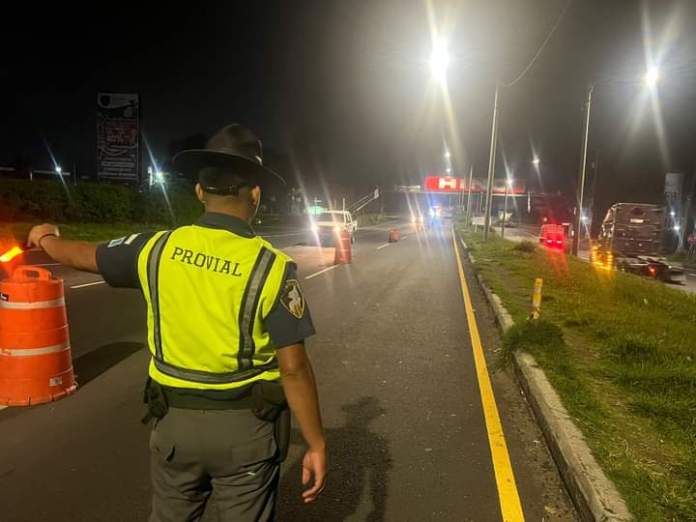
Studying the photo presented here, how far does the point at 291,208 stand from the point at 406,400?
69.0 metres

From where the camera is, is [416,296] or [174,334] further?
[416,296]

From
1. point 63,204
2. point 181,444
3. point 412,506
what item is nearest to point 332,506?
point 412,506

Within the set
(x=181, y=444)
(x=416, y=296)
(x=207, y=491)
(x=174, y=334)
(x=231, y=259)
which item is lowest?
(x=416, y=296)

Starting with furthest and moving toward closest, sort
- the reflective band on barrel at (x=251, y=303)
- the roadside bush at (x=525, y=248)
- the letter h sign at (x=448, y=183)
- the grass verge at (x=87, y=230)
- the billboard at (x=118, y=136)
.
→ 1. the letter h sign at (x=448, y=183)
2. the billboard at (x=118, y=136)
3. the roadside bush at (x=525, y=248)
4. the grass verge at (x=87, y=230)
5. the reflective band on barrel at (x=251, y=303)

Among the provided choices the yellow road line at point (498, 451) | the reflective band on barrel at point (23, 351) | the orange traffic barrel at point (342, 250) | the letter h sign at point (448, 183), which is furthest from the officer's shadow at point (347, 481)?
the letter h sign at point (448, 183)

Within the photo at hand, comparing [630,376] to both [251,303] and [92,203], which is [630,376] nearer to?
[251,303]

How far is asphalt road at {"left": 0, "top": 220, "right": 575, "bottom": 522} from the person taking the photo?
329cm

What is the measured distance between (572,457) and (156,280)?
3135 millimetres

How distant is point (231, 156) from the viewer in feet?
5.95

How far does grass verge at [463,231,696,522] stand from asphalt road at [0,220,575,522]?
441mm

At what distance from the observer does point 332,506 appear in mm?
3299

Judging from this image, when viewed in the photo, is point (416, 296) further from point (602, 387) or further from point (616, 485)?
point (616, 485)

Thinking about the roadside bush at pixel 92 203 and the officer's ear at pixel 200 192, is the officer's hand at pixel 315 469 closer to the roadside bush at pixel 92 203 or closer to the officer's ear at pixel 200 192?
the officer's ear at pixel 200 192

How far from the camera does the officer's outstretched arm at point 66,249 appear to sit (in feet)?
6.54
